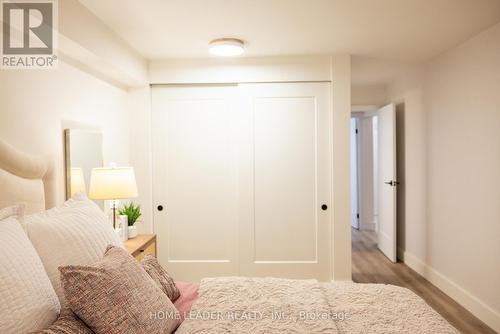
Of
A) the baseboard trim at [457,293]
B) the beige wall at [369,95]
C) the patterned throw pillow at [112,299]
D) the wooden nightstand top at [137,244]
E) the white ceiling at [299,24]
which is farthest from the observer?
the beige wall at [369,95]

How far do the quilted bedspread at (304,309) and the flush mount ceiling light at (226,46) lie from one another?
2105 mm

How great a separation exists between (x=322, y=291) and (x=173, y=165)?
245 centimetres

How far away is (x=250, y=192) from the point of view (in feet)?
12.5

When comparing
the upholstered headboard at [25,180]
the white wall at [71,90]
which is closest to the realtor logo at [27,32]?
the white wall at [71,90]

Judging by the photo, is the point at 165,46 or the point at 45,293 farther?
the point at 165,46

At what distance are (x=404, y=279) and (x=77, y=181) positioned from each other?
143 inches

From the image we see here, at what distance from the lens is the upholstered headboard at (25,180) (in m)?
1.76

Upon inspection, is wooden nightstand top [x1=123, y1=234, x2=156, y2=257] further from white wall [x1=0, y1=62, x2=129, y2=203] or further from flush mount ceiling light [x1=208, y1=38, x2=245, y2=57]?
flush mount ceiling light [x1=208, y1=38, x2=245, y2=57]

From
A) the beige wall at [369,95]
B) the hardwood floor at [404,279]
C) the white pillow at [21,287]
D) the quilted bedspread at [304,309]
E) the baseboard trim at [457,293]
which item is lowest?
the hardwood floor at [404,279]

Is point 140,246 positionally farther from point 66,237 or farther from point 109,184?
point 66,237

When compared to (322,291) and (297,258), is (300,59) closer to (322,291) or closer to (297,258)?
(297,258)

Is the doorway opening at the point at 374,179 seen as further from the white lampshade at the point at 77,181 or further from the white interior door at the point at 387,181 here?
the white lampshade at the point at 77,181

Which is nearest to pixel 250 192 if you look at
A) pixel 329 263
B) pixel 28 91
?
pixel 329 263

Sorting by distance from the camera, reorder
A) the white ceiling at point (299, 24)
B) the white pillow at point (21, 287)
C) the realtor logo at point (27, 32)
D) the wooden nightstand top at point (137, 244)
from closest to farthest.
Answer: the white pillow at point (21, 287), the realtor logo at point (27, 32), the white ceiling at point (299, 24), the wooden nightstand top at point (137, 244)
